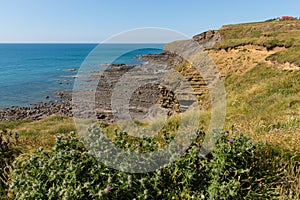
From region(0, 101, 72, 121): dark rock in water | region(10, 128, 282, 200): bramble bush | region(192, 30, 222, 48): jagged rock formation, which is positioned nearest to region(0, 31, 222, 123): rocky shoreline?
region(0, 101, 72, 121): dark rock in water

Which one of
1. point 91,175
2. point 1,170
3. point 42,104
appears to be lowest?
point 42,104

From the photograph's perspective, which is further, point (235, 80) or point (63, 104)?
point (63, 104)

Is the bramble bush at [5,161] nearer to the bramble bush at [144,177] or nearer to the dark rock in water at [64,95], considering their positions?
the bramble bush at [144,177]

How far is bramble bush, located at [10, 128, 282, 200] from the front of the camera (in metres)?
3.17

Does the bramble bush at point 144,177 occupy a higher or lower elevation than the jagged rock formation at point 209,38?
lower

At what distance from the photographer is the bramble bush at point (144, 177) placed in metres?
3.17

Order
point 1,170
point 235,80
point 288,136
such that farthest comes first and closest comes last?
point 235,80
point 288,136
point 1,170

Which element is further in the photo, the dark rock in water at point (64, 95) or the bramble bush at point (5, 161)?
the dark rock in water at point (64, 95)

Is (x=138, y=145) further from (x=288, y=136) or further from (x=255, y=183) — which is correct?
(x=288, y=136)

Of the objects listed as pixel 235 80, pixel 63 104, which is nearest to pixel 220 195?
pixel 235 80

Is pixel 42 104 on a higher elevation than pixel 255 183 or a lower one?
lower

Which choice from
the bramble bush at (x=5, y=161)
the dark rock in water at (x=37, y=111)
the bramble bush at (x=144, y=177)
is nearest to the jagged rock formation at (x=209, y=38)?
the dark rock in water at (x=37, y=111)

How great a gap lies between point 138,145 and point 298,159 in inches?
103

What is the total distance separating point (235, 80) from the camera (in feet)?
70.1
